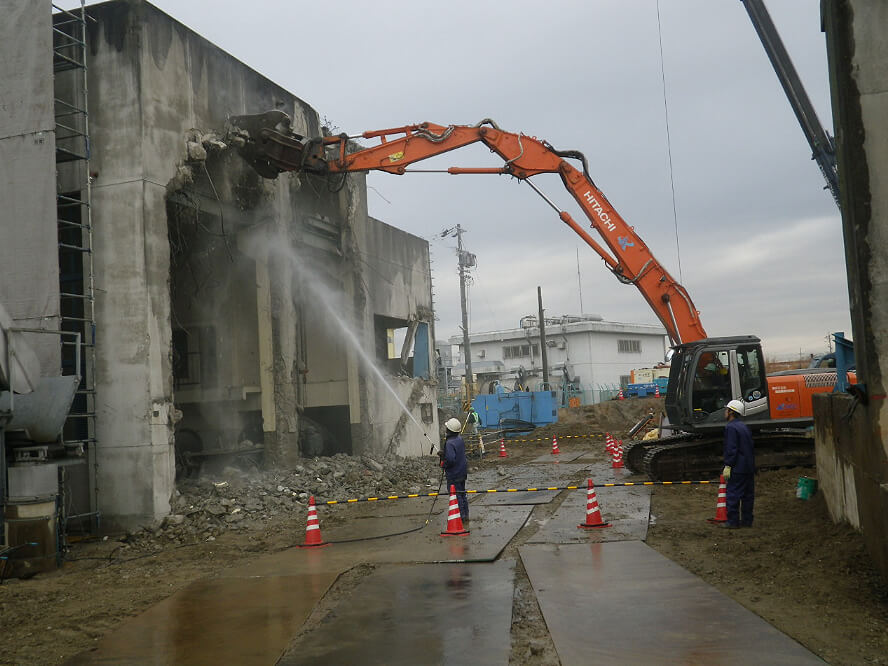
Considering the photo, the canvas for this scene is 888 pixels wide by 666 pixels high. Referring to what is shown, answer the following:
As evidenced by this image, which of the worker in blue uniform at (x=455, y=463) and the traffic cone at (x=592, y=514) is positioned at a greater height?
the worker in blue uniform at (x=455, y=463)

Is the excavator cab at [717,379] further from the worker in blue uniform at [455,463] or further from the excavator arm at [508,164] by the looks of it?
the worker in blue uniform at [455,463]

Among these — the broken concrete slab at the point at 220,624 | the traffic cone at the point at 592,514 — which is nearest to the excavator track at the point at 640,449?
the traffic cone at the point at 592,514

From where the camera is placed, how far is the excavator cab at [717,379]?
15.4 meters

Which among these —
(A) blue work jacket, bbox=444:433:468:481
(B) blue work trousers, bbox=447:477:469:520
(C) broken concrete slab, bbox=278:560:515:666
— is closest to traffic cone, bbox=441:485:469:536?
(A) blue work jacket, bbox=444:433:468:481

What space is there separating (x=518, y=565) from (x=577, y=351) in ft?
177

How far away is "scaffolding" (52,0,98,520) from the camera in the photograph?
13062 mm

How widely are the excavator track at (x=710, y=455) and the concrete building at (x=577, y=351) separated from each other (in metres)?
39.4

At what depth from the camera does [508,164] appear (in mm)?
16641

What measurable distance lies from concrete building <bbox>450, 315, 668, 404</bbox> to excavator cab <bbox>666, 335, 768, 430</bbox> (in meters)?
39.8

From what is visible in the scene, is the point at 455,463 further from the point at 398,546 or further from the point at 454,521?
the point at 398,546

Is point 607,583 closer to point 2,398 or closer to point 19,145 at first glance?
point 2,398

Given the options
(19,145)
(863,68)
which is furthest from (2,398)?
(863,68)

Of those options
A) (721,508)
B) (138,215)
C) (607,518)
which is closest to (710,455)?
(607,518)

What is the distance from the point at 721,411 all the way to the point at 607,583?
28.7ft
